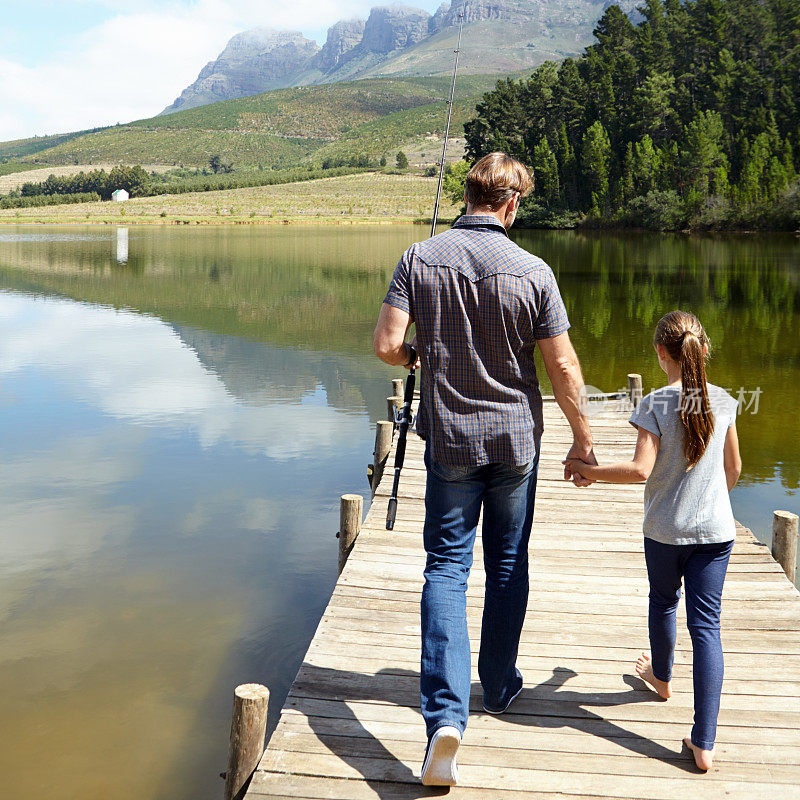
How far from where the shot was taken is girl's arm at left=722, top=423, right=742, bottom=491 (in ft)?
10.5

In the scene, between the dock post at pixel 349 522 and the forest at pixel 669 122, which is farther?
the forest at pixel 669 122

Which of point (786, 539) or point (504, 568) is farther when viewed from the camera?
point (786, 539)

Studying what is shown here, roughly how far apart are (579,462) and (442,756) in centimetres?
117

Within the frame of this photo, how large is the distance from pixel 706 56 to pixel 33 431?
71.2 meters

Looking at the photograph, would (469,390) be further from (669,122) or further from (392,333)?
(669,122)

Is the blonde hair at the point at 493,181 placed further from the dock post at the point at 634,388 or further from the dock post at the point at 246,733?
the dock post at the point at 634,388

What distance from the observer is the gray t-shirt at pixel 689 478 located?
10.2ft

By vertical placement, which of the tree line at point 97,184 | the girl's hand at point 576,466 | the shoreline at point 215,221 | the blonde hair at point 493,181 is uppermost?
the tree line at point 97,184

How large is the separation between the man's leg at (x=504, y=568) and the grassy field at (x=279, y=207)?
85.1m

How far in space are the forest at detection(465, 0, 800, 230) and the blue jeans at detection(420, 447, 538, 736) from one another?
55537 millimetres

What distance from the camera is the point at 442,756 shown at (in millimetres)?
2996

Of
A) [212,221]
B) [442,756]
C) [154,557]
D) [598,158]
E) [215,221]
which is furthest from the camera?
[215,221]

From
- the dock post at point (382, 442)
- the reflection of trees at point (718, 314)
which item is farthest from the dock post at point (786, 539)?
the reflection of trees at point (718, 314)

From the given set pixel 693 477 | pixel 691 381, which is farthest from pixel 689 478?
pixel 691 381
